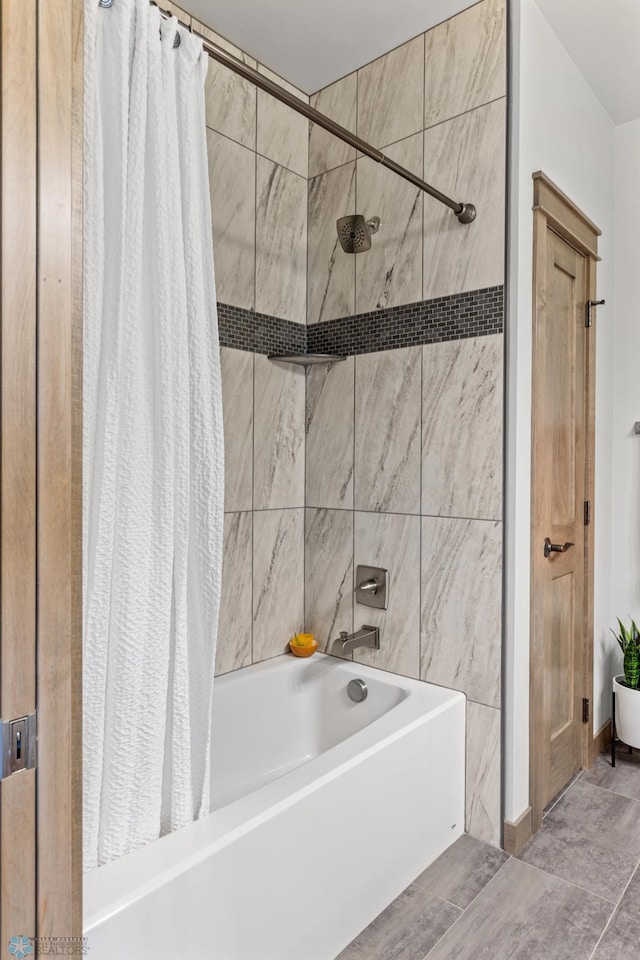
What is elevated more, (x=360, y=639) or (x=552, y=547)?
(x=552, y=547)

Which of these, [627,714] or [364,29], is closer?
[364,29]

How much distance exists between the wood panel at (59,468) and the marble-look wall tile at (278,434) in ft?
5.18

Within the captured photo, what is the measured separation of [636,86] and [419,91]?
37.8 inches

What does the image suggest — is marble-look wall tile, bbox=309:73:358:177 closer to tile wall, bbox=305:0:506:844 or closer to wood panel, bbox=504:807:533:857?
tile wall, bbox=305:0:506:844

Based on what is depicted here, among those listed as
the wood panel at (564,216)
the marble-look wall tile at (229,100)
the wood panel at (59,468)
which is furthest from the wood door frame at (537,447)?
the wood panel at (59,468)

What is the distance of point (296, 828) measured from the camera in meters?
1.41

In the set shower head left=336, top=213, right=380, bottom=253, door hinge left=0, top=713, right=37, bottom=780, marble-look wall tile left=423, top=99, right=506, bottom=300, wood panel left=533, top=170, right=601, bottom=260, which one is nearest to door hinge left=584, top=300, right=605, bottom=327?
wood panel left=533, top=170, right=601, bottom=260

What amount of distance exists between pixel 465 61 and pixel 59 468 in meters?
2.05

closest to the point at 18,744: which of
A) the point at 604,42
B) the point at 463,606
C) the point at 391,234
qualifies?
the point at 463,606

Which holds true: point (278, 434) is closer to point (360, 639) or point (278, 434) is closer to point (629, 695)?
point (360, 639)

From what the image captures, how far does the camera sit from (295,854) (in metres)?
1.40

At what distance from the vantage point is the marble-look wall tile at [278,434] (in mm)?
2383

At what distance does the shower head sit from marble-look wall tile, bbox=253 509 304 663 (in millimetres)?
1043

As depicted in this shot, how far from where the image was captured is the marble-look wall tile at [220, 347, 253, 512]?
2.25 metres
